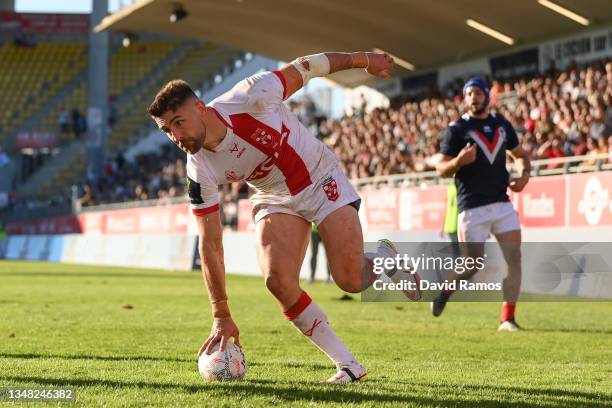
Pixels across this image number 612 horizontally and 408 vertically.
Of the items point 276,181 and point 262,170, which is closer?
point 262,170

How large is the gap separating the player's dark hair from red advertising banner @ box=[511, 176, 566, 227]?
12.5 meters

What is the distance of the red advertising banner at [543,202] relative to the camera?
18141 mm

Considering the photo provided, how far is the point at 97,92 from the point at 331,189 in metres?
46.6

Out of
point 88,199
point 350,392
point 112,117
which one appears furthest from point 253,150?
point 112,117

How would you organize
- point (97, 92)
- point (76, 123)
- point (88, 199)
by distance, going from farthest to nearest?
point (76, 123) < point (97, 92) < point (88, 199)

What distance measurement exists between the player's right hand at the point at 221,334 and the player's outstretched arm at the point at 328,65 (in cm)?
141

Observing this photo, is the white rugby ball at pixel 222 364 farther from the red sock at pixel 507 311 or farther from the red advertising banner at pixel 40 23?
the red advertising banner at pixel 40 23

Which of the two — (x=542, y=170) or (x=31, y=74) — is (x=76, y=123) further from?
(x=542, y=170)

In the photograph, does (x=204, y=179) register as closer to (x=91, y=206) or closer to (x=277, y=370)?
(x=277, y=370)

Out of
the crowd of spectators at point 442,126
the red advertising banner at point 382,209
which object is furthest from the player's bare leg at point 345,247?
the red advertising banner at point 382,209

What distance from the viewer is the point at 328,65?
284 inches

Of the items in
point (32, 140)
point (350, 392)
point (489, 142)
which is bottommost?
point (350, 392)

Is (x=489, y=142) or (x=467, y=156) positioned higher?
(x=489, y=142)

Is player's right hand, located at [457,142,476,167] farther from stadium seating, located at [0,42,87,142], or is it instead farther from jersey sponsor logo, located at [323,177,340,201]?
stadium seating, located at [0,42,87,142]
